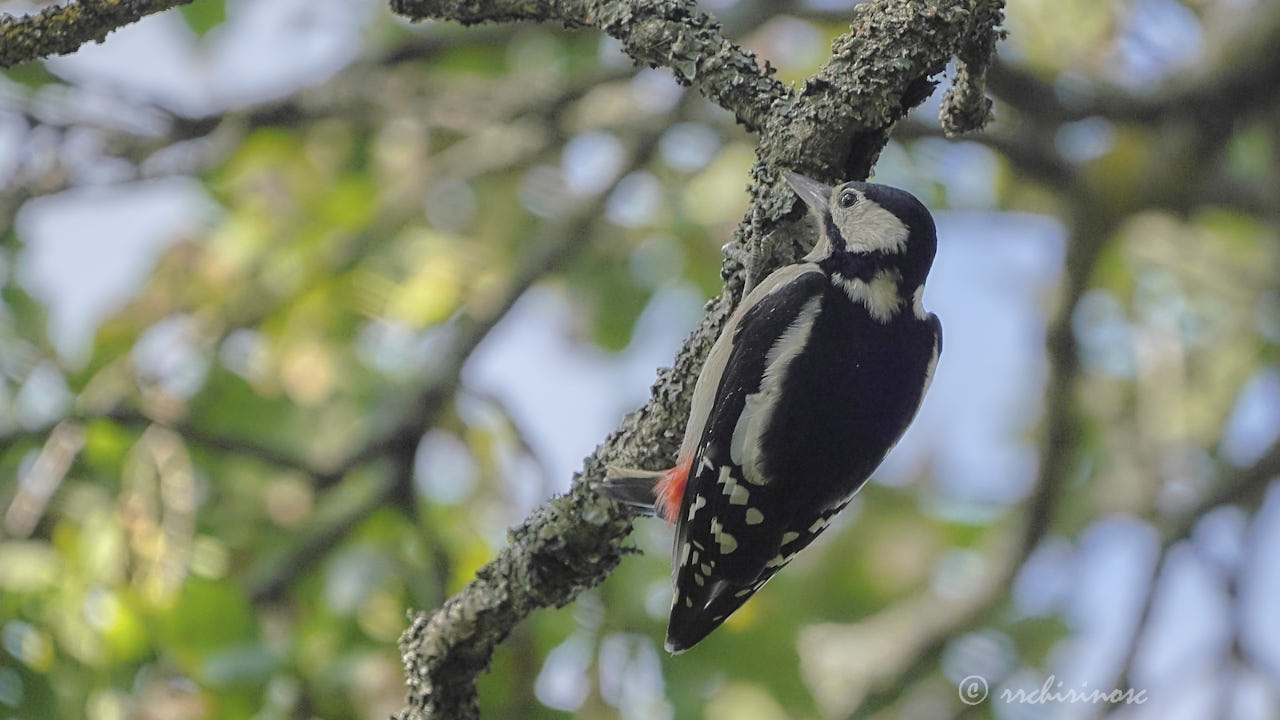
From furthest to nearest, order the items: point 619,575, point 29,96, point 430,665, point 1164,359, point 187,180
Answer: point 1164,359
point 187,180
point 29,96
point 619,575
point 430,665

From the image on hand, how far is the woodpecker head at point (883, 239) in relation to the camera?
280cm

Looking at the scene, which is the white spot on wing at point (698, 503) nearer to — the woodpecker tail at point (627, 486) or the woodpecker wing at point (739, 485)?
the woodpecker wing at point (739, 485)

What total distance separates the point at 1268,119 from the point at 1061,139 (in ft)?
2.89

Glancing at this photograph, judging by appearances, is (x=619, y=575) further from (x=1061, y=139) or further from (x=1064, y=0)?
(x=1064, y=0)

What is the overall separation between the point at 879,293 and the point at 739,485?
583mm

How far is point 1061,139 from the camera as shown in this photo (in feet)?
17.7

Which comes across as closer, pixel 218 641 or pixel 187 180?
pixel 218 641

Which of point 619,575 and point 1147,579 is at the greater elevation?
point 619,575

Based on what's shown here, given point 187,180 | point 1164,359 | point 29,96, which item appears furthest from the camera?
point 1164,359

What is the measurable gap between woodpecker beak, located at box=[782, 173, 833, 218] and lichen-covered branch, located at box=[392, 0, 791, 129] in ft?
0.48

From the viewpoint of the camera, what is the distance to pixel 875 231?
2.95 m

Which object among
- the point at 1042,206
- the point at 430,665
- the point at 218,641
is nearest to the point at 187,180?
the point at 218,641

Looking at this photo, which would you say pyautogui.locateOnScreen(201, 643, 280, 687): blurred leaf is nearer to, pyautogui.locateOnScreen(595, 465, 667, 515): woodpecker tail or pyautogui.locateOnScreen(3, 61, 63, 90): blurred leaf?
pyautogui.locateOnScreen(595, 465, 667, 515): woodpecker tail

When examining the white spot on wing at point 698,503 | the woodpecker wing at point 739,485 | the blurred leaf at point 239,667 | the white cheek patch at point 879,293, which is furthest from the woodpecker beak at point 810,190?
the blurred leaf at point 239,667
